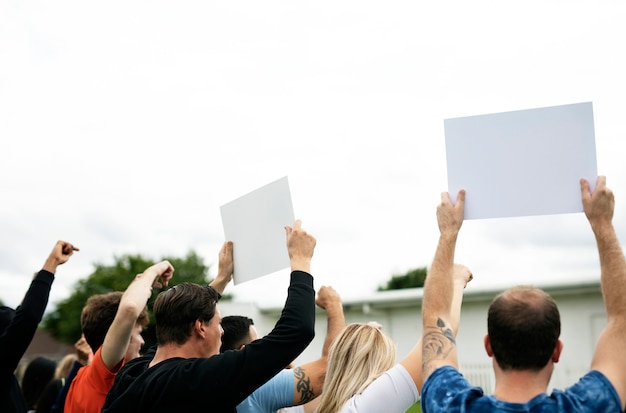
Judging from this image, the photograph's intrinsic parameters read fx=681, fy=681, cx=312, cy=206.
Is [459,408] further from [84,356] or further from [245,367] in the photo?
[84,356]

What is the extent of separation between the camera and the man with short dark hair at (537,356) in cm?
233

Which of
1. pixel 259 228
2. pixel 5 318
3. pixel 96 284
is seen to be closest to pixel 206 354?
pixel 259 228

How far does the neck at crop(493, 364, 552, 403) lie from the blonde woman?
2.49 feet

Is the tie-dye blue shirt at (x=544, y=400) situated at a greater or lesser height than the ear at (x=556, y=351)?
lesser

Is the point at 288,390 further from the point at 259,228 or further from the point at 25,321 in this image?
the point at 25,321

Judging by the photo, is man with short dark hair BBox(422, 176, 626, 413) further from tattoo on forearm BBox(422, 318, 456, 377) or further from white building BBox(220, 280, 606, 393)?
white building BBox(220, 280, 606, 393)

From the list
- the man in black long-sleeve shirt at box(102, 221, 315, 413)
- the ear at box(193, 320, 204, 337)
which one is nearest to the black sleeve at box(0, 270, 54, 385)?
the man in black long-sleeve shirt at box(102, 221, 315, 413)

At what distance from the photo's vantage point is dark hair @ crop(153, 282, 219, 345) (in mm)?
3225

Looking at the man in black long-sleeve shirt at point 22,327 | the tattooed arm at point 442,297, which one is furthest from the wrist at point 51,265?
the tattooed arm at point 442,297

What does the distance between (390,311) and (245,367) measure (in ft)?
93.4

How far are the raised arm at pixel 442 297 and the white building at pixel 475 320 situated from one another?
18.8 metres

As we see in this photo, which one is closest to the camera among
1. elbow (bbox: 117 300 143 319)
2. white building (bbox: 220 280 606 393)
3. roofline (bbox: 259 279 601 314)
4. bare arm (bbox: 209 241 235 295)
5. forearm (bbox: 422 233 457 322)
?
forearm (bbox: 422 233 457 322)

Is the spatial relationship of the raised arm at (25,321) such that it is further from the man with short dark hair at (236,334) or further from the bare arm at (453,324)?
the bare arm at (453,324)

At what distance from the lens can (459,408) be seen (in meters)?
2.41
